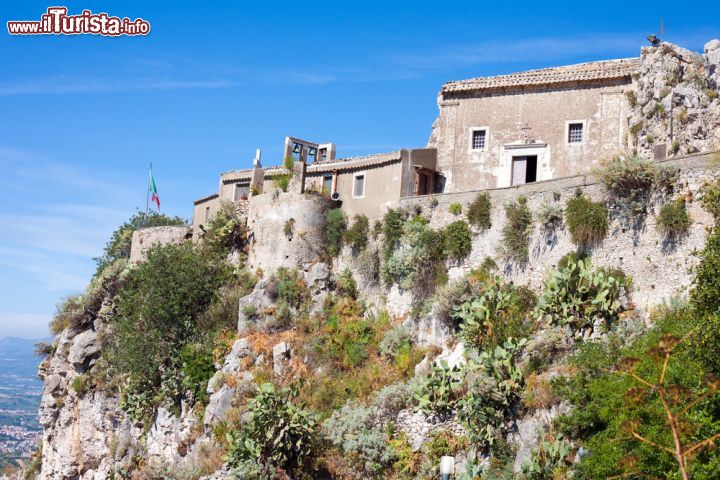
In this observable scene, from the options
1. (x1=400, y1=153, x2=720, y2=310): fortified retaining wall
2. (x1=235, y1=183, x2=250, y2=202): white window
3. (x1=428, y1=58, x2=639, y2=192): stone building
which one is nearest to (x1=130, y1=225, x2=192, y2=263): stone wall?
A: (x1=235, y1=183, x2=250, y2=202): white window

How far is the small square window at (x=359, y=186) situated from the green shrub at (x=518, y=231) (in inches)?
286

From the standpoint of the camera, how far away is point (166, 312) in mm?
31922

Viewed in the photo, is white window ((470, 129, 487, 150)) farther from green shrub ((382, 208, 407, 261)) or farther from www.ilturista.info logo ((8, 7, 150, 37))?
www.ilturista.info logo ((8, 7, 150, 37))

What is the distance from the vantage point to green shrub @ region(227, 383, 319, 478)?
74.6 feet

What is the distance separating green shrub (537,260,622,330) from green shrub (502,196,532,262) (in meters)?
2.82

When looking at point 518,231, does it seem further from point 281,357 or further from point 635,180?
point 281,357

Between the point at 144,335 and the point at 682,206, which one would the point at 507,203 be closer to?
the point at 682,206

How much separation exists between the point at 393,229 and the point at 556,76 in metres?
7.39

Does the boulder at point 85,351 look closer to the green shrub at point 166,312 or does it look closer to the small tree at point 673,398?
the green shrub at point 166,312

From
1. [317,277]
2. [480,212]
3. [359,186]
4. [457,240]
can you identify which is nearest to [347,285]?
[317,277]

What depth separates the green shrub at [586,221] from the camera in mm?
22609

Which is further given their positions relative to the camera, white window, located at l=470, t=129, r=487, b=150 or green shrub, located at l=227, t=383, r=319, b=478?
white window, located at l=470, t=129, r=487, b=150

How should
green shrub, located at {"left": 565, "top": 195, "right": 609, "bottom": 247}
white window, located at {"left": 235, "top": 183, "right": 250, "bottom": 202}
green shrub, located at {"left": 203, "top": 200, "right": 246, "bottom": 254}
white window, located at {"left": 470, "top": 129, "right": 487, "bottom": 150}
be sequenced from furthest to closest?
white window, located at {"left": 235, "top": 183, "right": 250, "bottom": 202}, green shrub, located at {"left": 203, "top": 200, "right": 246, "bottom": 254}, white window, located at {"left": 470, "top": 129, "right": 487, "bottom": 150}, green shrub, located at {"left": 565, "top": 195, "right": 609, "bottom": 247}

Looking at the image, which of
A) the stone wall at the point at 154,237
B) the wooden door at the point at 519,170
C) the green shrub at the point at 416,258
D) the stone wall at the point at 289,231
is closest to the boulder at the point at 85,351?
the stone wall at the point at 154,237
